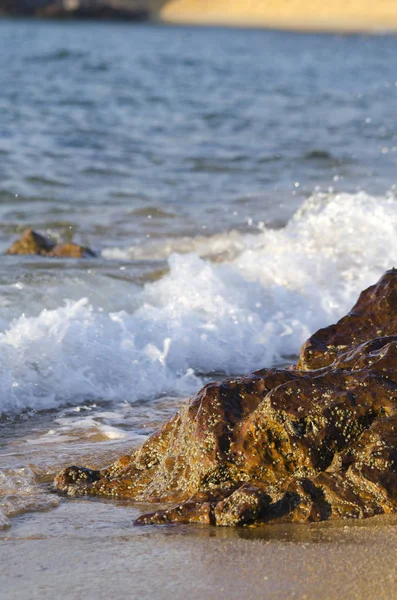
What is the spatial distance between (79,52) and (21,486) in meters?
27.2

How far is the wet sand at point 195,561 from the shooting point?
2361mm

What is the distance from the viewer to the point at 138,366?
491 centimetres

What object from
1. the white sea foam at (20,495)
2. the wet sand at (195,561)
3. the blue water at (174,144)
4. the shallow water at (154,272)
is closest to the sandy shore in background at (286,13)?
the blue water at (174,144)

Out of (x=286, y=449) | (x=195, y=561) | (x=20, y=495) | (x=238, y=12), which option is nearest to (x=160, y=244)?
(x=20, y=495)

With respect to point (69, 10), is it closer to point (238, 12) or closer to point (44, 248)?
point (238, 12)

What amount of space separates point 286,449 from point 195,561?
48cm

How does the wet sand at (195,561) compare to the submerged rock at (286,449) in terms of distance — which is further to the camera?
the submerged rock at (286,449)

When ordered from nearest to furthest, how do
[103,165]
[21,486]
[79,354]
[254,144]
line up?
1. [21,486]
2. [79,354]
3. [103,165]
4. [254,144]

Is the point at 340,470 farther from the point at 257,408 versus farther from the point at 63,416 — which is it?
the point at 63,416

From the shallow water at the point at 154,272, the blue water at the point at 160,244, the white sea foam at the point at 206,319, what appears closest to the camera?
the shallow water at the point at 154,272

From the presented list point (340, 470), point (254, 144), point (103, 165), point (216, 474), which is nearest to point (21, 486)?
point (216, 474)

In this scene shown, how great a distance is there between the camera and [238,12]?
89.9m

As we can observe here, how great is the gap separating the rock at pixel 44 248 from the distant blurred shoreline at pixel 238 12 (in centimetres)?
6085

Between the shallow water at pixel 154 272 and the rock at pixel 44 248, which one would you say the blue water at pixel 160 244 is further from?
the rock at pixel 44 248
